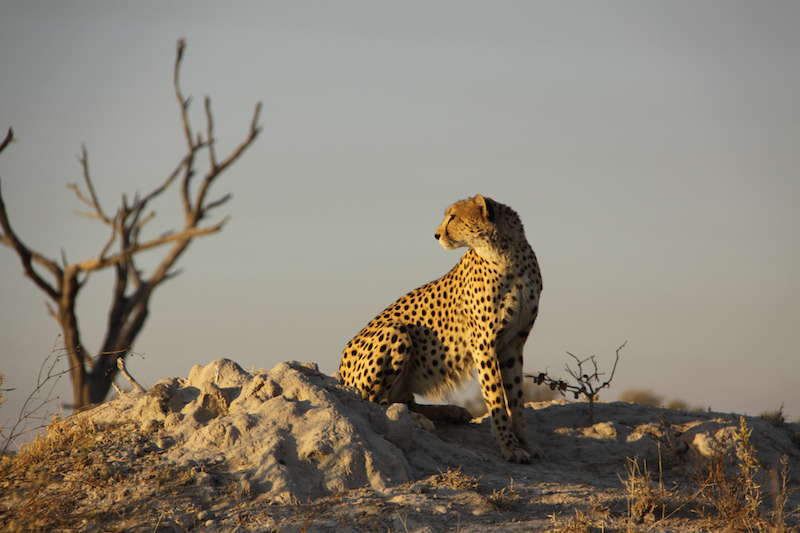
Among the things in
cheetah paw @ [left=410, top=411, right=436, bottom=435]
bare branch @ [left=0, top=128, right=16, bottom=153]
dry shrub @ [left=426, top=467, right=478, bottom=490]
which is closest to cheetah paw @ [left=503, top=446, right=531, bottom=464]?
cheetah paw @ [left=410, top=411, right=436, bottom=435]

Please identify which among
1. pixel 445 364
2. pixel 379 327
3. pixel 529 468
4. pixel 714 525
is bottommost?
pixel 714 525

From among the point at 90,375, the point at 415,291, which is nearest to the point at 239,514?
the point at 415,291

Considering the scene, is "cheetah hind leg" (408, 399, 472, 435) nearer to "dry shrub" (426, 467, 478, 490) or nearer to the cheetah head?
the cheetah head

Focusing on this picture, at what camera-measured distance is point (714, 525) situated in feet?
11.8

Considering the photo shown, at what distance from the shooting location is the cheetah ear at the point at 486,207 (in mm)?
5090

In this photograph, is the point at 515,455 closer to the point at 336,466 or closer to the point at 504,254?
the point at 504,254

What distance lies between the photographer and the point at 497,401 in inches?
194

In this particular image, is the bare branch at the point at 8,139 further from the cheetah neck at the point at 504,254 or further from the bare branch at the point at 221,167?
the cheetah neck at the point at 504,254

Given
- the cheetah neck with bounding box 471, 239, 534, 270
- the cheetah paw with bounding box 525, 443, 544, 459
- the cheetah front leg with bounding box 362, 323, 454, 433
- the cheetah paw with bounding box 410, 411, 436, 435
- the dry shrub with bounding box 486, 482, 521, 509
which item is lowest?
the dry shrub with bounding box 486, 482, 521, 509

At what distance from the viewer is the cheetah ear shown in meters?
5.09

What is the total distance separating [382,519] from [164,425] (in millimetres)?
1547

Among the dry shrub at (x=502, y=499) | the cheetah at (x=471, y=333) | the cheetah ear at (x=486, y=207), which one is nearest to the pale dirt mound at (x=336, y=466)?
the dry shrub at (x=502, y=499)

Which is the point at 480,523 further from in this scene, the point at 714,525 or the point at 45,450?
the point at 45,450

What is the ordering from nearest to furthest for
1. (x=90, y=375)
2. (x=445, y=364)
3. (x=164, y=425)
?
(x=164, y=425) < (x=445, y=364) < (x=90, y=375)
